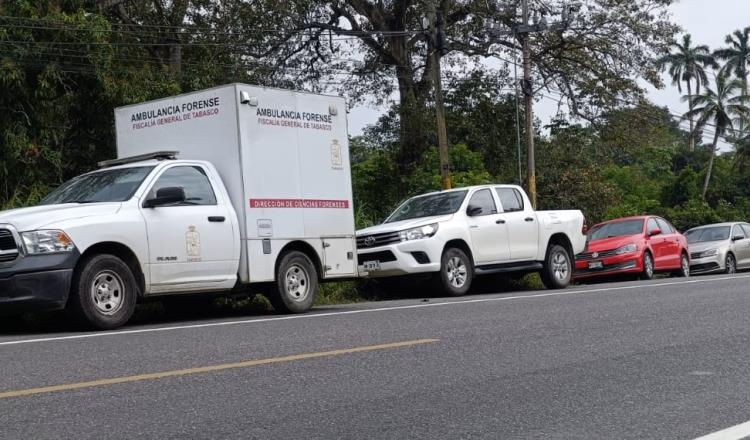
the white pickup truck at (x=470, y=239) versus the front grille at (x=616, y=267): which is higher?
the white pickup truck at (x=470, y=239)

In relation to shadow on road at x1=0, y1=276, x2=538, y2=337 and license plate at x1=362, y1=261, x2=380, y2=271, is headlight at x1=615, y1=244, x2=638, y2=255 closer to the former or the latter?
shadow on road at x1=0, y1=276, x2=538, y2=337

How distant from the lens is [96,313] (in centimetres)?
988

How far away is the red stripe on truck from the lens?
11.9 meters

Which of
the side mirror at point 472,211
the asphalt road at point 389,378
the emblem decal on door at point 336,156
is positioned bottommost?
the asphalt road at point 389,378

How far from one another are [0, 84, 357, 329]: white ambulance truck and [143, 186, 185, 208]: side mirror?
1cm

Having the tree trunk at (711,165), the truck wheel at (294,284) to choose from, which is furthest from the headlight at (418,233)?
the tree trunk at (711,165)

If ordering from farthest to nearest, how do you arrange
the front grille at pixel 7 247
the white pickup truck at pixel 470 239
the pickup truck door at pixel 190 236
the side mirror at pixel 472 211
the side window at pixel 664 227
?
the side window at pixel 664 227 < the side mirror at pixel 472 211 < the white pickup truck at pixel 470 239 < the pickup truck door at pixel 190 236 < the front grille at pixel 7 247

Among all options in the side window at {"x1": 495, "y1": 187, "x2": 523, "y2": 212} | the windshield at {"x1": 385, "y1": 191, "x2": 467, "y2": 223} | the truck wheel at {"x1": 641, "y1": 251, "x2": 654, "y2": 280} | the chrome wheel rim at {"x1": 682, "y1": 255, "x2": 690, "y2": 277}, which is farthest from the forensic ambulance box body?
the chrome wheel rim at {"x1": 682, "y1": 255, "x2": 690, "y2": 277}

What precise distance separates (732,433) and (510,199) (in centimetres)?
1265

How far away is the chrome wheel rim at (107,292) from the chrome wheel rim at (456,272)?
22.7 feet

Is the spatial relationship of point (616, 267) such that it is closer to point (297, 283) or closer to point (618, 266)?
point (618, 266)

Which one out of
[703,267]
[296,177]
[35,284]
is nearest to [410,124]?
[703,267]

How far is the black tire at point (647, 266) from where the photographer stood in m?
21.5

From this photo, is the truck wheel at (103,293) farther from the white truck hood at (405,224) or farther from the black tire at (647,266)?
the black tire at (647,266)
